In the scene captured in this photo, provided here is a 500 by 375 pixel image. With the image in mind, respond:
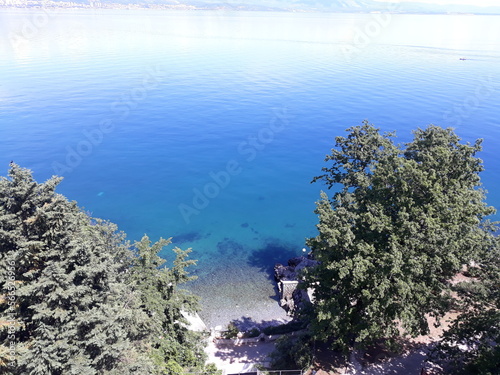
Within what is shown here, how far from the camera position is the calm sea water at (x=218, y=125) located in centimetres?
5331

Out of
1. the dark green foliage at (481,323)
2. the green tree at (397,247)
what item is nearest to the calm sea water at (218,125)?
the green tree at (397,247)

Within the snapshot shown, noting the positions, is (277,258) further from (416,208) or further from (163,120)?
(163,120)

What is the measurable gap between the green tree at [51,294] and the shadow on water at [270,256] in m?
25.6

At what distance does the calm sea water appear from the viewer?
53.3 m

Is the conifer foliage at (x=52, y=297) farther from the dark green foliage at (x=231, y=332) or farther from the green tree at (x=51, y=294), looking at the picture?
the dark green foliage at (x=231, y=332)

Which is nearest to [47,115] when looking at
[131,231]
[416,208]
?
[131,231]

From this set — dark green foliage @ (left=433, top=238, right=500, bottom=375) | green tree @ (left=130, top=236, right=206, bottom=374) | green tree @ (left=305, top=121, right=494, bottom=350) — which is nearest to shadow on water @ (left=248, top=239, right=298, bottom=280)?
green tree @ (left=130, top=236, right=206, bottom=374)

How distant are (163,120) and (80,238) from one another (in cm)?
7184

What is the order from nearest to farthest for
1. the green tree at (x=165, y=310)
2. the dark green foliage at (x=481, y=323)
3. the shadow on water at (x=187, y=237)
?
the dark green foliage at (x=481, y=323)
the green tree at (x=165, y=310)
the shadow on water at (x=187, y=237)

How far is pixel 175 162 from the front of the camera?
71.6 meters

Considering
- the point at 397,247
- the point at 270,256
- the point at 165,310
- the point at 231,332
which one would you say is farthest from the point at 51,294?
the point at 270,256

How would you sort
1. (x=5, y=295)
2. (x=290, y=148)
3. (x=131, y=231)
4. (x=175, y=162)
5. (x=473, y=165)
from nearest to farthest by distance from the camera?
(x=5, y=295) → (x=473, y=165) → (x=131, y=231) → (x=175, y=162) → (x=290, y=148)

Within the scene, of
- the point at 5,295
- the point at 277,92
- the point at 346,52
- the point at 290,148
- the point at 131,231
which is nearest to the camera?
the point at 5,295

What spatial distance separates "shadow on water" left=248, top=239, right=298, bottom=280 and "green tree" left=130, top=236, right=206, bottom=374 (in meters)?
17.3
